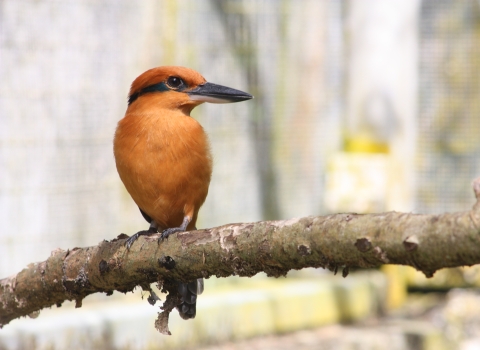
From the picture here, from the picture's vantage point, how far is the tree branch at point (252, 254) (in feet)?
6.98

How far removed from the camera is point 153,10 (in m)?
6.36

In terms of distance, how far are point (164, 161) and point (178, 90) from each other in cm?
52

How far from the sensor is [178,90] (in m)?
4.18

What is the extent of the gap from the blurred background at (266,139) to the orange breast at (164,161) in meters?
2.06

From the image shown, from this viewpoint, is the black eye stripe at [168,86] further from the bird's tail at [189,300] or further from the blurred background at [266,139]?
the blurred background at [266,139]

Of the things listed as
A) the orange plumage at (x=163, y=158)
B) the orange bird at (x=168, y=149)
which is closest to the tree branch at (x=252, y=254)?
the orange bird at (x=168, y=149)

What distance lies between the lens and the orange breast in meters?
3.82

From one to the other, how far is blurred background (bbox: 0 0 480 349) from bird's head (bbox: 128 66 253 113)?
1.90m

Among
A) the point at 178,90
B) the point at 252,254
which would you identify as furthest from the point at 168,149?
the point at 252,254

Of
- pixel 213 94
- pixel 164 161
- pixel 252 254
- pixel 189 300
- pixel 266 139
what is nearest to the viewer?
pixel 252 254

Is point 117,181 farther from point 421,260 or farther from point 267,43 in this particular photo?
point 421,260

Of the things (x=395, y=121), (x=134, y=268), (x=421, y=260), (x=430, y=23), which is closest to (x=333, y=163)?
(x=395, y=121)

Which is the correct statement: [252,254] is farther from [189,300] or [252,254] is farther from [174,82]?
[174,82]

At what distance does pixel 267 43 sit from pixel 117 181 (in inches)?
80.1
